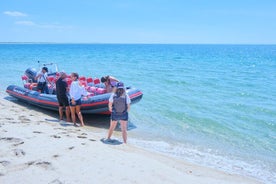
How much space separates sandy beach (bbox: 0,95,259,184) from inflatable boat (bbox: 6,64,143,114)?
6.68 ft

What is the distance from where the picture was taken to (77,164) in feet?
13.5

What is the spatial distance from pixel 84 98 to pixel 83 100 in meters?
0.06

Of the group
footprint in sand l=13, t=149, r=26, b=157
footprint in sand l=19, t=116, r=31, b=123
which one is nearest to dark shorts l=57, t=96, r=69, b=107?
footprint in sand l=19, t=116, r=31, b=123

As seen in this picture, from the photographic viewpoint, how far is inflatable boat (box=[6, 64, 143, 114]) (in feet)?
25.2

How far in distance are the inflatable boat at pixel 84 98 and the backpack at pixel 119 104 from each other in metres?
2.02

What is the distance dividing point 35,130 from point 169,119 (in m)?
3.96

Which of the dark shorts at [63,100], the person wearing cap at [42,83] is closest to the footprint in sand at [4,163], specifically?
the dark shorts at [63,100]

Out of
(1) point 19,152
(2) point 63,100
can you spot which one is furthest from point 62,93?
(1) point 19,152

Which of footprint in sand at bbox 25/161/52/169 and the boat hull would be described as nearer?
footprint in sand at bbox 25/161/52/169

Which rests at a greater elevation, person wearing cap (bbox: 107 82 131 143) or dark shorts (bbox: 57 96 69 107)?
person wearing cap (bbox: 107 82 131 143)

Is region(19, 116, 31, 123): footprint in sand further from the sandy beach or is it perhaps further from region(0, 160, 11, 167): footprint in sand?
region(0, 160, 11, 167): footprint in sand

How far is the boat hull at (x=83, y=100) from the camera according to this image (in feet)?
25.1

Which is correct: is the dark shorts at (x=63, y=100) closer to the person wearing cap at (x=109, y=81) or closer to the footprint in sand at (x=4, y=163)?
the person wearing cap at (x=109, y=81)

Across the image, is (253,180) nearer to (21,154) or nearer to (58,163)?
(58,163)
